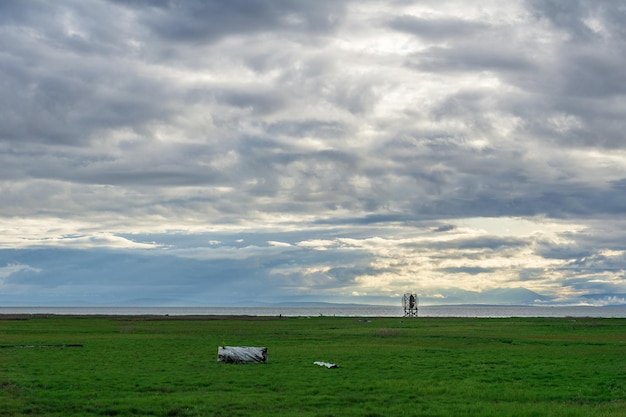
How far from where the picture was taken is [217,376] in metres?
38.4

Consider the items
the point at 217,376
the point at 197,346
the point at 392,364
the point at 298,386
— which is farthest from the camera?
the point at 197,346

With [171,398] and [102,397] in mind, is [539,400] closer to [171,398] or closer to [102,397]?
[171,398]

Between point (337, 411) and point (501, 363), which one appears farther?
point (501, 363)

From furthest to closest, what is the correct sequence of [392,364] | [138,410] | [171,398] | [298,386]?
[392,364] < [298,386] < [171,398] < [138,410]

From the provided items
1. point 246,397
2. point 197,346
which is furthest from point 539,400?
point 197,346

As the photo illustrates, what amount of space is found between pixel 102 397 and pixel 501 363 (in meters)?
27.6

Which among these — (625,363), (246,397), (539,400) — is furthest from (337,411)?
(625,363)

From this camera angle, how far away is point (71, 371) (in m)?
40.6

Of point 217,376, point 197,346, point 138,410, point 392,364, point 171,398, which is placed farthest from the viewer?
point 197,346

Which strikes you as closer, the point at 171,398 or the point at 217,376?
the point at 171,398

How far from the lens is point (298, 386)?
34781 millimetres

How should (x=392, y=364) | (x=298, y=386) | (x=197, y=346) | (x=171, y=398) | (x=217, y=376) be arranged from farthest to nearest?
(x=197, y=346), (x=392, y=364), (x=217, y=376), (x=298, y=386), (x=171, y=398)

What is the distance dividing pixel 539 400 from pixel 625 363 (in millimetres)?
19984

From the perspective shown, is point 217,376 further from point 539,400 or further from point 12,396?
point 539,400
